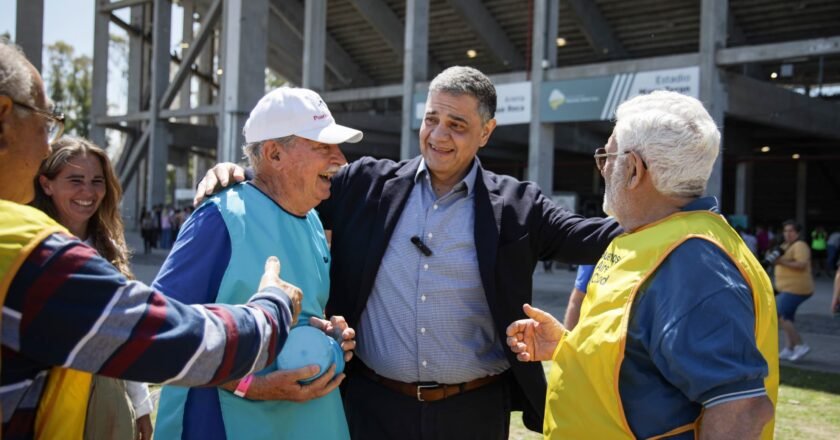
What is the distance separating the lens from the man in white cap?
2.06 m

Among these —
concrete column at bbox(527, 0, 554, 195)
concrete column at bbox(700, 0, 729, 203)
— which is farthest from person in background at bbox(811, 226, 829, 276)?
concrete column at bbox(527, 0, 554, 195)

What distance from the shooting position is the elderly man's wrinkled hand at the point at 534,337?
247 centimetres

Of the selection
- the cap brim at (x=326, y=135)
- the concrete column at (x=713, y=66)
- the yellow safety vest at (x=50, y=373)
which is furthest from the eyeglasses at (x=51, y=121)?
the concrete column at (x=713, y=66)

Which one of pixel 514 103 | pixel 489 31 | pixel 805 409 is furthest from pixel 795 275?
pixel 489 31

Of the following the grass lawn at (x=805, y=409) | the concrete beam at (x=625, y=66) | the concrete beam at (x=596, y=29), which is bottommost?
the grass lawn at (x=805, y=409)

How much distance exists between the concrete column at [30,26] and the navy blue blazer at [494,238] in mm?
24039

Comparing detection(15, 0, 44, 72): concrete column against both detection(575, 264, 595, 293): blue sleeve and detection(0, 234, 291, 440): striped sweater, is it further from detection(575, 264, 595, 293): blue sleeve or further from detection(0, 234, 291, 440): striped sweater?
detection(0, 234, 291, 440): striped sweater

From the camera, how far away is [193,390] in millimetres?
2102

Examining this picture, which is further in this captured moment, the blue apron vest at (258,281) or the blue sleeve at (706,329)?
the blue apron vest at (258,281)

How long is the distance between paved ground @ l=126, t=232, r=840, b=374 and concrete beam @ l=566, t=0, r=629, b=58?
9137 millimetres

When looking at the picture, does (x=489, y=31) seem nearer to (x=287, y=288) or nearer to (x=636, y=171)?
(x=636, y=171)

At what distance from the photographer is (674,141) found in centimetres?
185

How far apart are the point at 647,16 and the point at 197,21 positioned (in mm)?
22750

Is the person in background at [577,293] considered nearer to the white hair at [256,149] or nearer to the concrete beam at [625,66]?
the white hair at [256,149]
